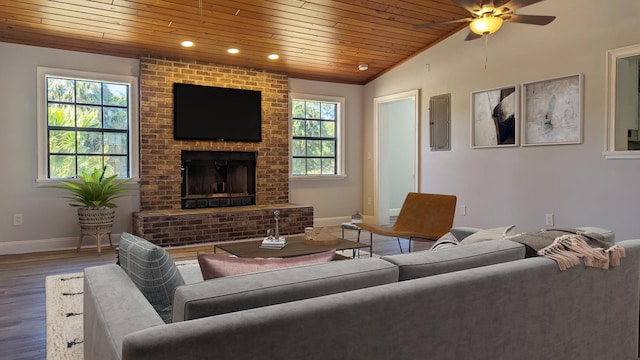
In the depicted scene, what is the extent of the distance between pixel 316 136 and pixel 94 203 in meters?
3.61

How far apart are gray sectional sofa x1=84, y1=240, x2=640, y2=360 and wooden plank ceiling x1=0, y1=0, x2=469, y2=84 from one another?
364 centimetres

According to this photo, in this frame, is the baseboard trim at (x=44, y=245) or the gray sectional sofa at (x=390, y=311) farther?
the baseboard trim at (x=44, y=245)

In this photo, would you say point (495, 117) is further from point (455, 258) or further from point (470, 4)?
point (455, 258)

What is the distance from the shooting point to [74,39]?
5234 mm

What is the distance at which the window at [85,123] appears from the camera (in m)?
5.42

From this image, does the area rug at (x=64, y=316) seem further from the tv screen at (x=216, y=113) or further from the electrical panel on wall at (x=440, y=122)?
the electrical panel on wall at (x=440, y=122)

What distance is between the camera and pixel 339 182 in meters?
7.66

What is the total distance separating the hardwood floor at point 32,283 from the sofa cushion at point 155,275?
1184mm

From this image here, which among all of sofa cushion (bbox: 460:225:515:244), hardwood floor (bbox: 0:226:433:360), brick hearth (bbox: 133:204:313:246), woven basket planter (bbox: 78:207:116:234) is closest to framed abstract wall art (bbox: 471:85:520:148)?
hardwood floor (bbox: 0:226:433:360)

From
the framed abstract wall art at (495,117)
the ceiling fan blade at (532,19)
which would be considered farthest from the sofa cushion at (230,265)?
the framed abstract wall art at (495,117)

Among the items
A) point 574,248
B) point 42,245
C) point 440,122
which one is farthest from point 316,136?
point 574,248

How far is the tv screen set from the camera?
6.13 metres

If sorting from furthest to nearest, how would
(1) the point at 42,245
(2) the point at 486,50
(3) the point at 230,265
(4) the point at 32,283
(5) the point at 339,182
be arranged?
(5) the point at 339,182 < (2) the point at 486,50 < (1) the point at 42,245 < (4) the point at 32,283 < (3) the point at 230,265

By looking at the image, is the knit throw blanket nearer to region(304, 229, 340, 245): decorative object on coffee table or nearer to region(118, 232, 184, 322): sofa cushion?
region(118, 232, 184, 322): sofa cushion
